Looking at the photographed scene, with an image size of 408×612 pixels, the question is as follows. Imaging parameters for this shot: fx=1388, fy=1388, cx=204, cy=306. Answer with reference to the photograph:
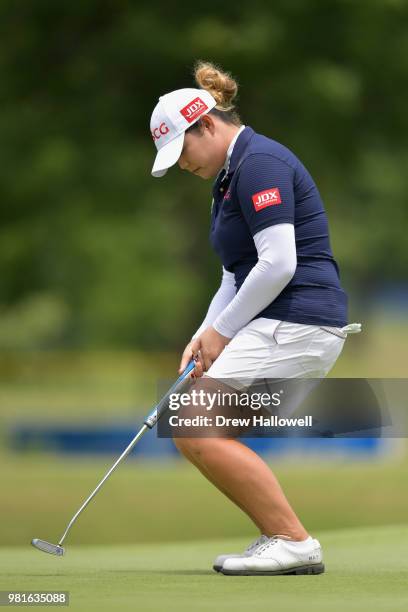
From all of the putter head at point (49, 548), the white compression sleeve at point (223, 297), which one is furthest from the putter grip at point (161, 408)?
the putter head at point (49, 548)

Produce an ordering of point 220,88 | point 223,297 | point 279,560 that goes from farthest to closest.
→ point 223,297 < point 220,88 < point 279,560

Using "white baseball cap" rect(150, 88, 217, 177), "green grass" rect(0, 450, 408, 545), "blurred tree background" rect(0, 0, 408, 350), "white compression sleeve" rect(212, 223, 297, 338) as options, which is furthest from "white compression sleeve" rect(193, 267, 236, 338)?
"blurred tree background" rect(0, 0, 408, 350)

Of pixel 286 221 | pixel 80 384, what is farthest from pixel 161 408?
pixel 80 384

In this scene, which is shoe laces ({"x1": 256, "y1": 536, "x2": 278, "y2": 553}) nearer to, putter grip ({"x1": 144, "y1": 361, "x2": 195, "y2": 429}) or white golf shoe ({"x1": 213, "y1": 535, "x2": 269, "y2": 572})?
white golf shoe ({"x1": 213, "y1": 535, "x2": 269, "y2": 572})

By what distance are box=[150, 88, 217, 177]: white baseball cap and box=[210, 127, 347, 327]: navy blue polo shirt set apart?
0.59 feet

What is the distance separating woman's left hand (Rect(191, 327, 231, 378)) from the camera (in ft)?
16.2

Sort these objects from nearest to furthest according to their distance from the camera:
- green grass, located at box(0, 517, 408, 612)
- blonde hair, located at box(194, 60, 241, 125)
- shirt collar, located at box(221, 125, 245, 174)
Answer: green grass, located at box(0, 517, 408, 612)
shirt collar, located at box(221, 125, 245, 174)
blonde hair, located at box(194, 60, 241, 125)

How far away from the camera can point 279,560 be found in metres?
4.83

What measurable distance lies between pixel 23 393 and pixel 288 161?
17.1m

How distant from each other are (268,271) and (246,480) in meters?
0.73

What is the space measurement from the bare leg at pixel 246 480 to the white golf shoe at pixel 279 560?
4cm

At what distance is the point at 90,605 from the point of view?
4129mm

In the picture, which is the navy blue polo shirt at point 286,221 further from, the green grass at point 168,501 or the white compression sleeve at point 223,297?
the green grass at point 168,501

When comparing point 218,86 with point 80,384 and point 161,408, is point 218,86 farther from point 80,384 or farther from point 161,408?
point 80,384
